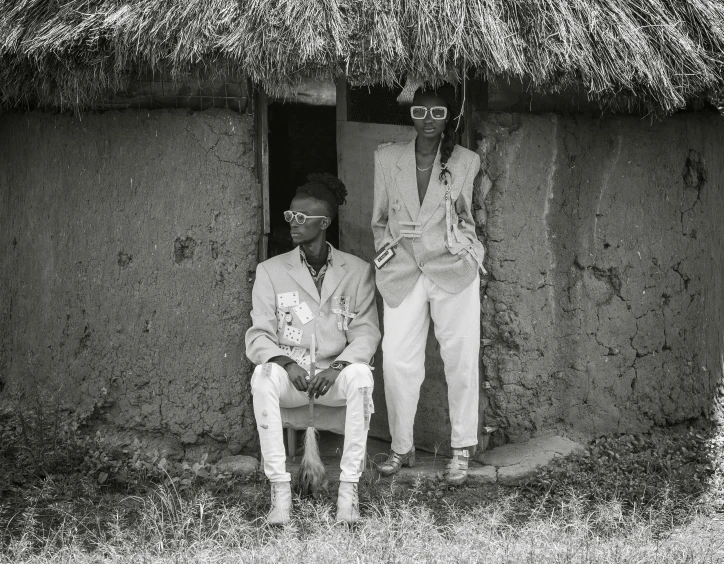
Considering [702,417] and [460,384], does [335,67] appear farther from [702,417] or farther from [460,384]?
[702,417]

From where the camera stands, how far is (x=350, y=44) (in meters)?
5.05

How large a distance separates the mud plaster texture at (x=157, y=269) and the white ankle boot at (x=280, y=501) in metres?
0.73

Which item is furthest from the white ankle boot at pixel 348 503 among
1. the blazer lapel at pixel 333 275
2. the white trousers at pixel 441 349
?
the blazer lapel at pixel 333 275

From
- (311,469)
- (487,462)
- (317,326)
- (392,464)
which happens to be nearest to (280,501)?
(311,469)

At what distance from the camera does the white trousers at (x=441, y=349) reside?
17.6 ft

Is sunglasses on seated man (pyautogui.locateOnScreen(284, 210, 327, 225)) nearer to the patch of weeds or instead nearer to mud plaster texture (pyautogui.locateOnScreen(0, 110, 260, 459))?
mud plaster texture (pyautogui.locateOnScreen(0, 110, 260, 459))

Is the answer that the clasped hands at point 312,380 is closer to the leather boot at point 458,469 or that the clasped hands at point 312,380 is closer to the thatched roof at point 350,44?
the leather boot at point 458,469

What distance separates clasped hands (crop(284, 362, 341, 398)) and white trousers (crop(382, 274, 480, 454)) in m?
0.38

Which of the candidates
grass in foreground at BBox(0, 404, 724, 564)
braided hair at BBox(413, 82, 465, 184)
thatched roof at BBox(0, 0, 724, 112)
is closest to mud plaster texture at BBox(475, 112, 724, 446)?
braided hair at BBox(413, 82, 465, 184)

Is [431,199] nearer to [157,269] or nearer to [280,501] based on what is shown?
[157,269]

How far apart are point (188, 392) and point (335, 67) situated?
183cm

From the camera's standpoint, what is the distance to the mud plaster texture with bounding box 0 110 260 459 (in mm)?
5582

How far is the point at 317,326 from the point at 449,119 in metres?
1.22

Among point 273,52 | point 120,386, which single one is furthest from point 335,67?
point 120,386
